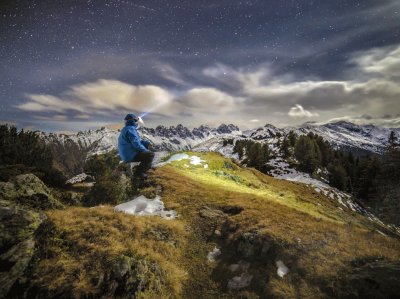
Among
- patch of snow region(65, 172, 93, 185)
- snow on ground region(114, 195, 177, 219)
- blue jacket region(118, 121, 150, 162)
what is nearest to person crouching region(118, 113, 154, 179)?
blue jacket region(118, 121, 150, 162)

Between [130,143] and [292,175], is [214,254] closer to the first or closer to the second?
[130,143]

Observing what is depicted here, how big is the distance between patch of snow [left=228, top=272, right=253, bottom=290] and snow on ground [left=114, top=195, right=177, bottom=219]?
6.71 meters

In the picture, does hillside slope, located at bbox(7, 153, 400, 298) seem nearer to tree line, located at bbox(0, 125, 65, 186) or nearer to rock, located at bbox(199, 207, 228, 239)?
rock, located at bbox(199, 207, 228, 239)

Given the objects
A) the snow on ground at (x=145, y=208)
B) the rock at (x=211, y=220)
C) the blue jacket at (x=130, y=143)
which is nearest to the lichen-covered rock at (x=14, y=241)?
the snow on ground at (x=145, y=208)

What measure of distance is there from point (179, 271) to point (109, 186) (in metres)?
9.83

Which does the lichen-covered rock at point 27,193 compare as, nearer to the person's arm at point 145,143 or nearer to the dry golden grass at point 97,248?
the dry golden grass at point 97,248

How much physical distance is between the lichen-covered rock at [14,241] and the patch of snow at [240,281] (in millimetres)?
7731

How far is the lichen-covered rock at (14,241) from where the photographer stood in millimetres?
8234

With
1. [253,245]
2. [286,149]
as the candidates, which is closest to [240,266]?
[253,245]

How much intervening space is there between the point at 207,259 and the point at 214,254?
58cm

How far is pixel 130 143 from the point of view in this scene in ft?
56.4

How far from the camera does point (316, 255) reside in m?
10.9

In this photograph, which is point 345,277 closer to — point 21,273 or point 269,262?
point 269,262

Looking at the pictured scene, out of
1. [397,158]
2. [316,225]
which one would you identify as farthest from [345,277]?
[397,158]
